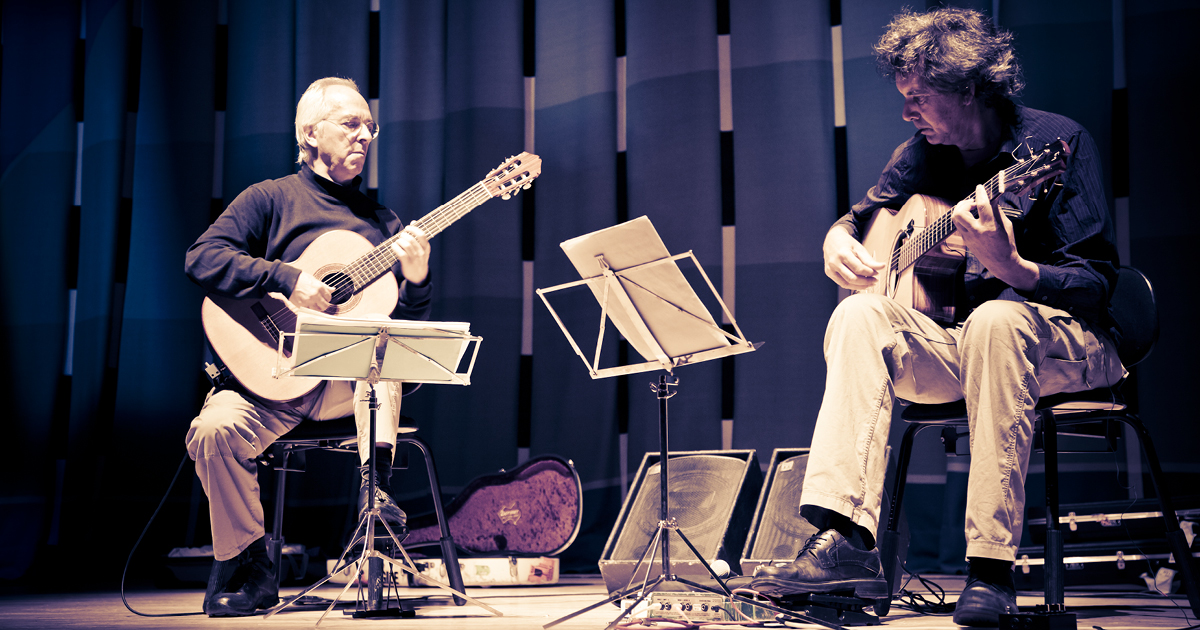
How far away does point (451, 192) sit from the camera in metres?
3.42

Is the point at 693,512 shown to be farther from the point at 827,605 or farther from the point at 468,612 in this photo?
the point at 827,605

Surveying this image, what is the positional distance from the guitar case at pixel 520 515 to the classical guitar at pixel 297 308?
81 centimetres

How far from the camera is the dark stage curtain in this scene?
10.3ft

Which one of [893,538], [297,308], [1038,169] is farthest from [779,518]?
[297,308]

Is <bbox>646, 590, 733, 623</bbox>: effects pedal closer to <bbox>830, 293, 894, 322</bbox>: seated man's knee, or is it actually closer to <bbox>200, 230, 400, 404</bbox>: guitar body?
<bbox>830, 293, 894, 322</bbox>: seated man's knee

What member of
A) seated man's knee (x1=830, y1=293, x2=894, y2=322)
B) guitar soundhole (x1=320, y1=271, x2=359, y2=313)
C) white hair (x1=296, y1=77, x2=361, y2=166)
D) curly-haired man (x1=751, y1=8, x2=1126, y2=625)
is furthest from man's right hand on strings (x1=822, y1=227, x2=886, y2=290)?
white hair (x1=296, y1=77, x2=361, y2=166)

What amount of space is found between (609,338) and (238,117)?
1.62 metres

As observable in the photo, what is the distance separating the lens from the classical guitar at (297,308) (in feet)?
7.59

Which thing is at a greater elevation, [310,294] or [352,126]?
[352,126]

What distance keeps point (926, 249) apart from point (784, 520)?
874 millimetres

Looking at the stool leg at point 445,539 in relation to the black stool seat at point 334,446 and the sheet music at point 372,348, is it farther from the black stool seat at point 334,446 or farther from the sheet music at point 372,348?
the sheet music at point 372,348

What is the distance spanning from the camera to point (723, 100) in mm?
3363

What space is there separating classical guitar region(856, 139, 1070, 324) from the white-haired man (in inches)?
45.2

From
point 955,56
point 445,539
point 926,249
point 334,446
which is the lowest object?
point 445,539
